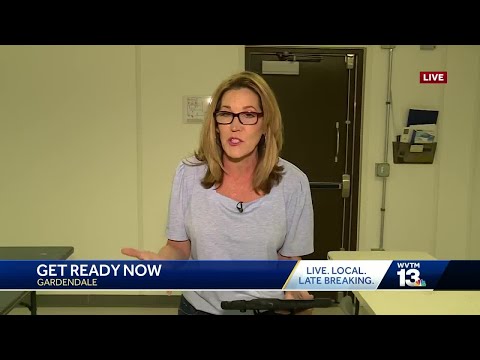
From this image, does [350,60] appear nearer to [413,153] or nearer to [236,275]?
[413,153]

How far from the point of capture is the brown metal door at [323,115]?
2.62 meters

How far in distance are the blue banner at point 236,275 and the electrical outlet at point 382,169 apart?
5.77 feet

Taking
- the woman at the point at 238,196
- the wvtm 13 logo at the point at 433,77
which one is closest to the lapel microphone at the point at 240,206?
the woman at the point at 238,196

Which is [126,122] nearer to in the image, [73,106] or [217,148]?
[73,106]

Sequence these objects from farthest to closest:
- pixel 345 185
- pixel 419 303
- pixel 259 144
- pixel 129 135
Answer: pixel 345 185 < pixel 129 135 < pixel 419 303 < pixel 259 144

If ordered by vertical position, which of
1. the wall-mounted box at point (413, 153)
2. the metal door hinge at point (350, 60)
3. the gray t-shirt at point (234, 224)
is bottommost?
the gray t-shirt at point (234, 224)

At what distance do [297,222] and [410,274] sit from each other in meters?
0.29

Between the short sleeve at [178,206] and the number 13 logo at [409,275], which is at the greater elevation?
the short sleeve at [178,206]

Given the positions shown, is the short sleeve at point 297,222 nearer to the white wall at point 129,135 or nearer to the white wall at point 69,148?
the white wall at point 129,135

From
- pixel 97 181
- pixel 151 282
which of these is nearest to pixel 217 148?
pixel 151 282

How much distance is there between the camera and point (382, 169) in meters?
2.71

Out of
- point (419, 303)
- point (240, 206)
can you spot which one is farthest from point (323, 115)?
point (240, 206)

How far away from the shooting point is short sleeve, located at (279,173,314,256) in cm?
107

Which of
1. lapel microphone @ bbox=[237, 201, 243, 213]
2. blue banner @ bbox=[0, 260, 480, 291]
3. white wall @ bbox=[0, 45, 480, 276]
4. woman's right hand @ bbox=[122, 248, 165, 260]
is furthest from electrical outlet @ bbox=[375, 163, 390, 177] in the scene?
woman's right hand @ bbox=[122, 248, 165, 260]
